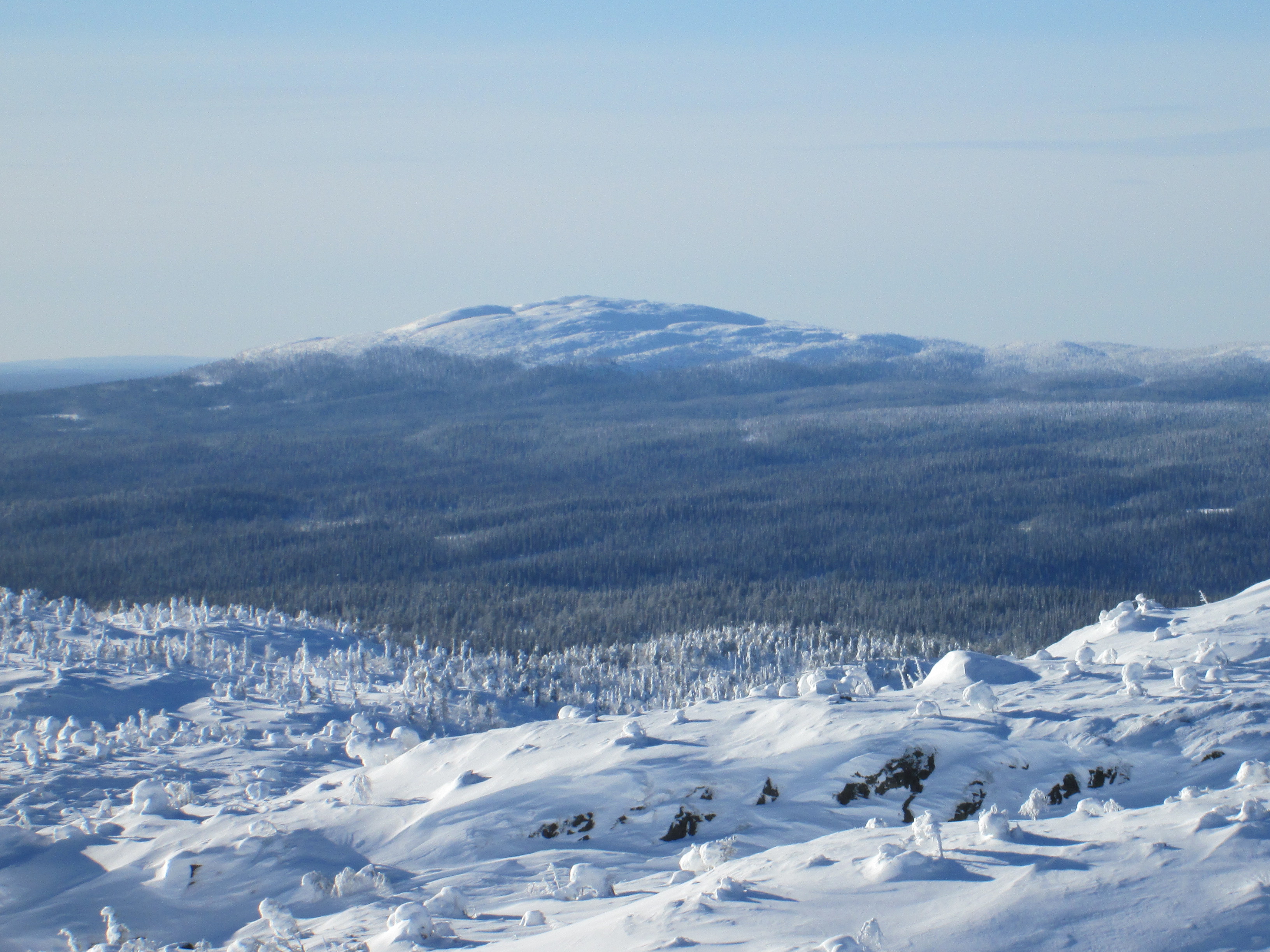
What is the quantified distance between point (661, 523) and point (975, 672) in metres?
92.3

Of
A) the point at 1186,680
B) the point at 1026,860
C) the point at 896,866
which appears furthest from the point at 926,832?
the point at 1186,680

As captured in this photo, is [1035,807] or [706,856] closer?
[706,856]

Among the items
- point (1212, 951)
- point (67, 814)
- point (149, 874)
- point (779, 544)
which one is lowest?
point (779, 544)

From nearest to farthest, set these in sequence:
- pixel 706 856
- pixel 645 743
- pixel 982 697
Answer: pixel 706 856
pixel 645 743
pixel 982 697

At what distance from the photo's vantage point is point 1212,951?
30.3 feet

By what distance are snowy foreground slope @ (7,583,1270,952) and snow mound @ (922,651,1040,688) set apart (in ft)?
0.22

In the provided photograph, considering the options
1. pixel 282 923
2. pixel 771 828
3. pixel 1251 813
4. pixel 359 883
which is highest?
pixel 1251 813

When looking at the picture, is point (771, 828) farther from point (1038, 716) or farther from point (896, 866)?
point (1038, 716)

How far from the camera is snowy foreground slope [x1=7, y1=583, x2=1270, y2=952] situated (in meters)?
10.4

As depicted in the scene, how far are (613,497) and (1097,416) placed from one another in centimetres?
10345

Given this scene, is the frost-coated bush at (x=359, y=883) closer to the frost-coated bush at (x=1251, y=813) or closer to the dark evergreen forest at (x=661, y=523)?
the frost-coated bush at (x=1251, y=813)

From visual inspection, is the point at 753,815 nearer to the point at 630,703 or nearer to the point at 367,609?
the point at 630,703

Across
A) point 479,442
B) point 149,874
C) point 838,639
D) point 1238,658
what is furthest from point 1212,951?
point 479,442

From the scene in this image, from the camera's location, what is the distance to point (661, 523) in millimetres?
112375
